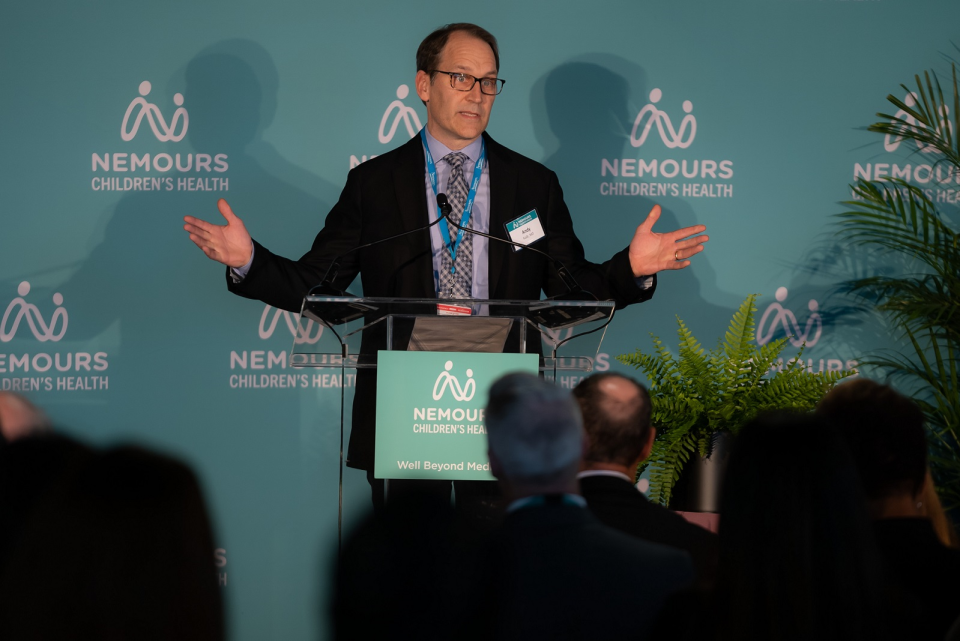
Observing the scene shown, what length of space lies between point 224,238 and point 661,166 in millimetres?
2339

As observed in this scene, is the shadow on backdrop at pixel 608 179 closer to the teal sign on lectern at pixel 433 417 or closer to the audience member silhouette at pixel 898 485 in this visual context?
the teal sign on lectern at pixel 433 417

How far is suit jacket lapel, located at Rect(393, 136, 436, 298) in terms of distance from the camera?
3.38m

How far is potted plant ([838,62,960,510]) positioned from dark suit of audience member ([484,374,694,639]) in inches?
116

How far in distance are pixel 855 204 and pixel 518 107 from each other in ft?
5.61

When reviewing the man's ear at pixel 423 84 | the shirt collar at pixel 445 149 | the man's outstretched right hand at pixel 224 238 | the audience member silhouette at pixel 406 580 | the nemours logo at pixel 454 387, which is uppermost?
the man's ear at pixel 423 84

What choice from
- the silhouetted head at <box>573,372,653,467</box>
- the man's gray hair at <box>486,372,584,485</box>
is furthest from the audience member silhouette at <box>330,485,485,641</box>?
the silhouetted head at <box>573,372,653,467</box>

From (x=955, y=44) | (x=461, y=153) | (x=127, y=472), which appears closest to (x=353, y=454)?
(x=461, y=153)

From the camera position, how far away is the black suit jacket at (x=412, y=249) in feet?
10.9

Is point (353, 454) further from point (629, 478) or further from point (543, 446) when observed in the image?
point (543, 446)

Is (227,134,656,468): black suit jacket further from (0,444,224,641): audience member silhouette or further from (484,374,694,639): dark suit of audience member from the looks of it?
(0,444,224,641): audience member silhouette

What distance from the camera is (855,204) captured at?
4348mm

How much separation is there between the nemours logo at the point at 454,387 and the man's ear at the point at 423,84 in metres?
1.66

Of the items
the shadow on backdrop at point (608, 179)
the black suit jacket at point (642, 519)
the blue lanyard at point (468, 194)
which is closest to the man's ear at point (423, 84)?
the blue lanyard at point (468, 194)

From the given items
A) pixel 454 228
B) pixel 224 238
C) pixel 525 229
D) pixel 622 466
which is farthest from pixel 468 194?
pixel 622 466
